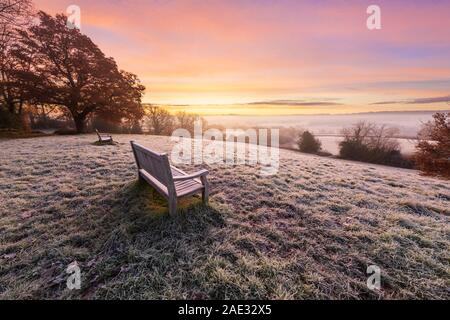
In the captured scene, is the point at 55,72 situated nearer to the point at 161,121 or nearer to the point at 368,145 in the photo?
the point at 161,121

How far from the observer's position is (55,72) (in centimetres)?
1427

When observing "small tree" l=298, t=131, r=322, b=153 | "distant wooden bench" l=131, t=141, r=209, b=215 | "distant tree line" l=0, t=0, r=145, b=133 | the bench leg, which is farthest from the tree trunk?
"small tree" l=298, t=131, r=322, b=153

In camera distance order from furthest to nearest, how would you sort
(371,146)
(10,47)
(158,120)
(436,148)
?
(158,120), (371,146), (10,47), (436,148)

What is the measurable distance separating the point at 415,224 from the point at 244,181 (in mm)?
3261

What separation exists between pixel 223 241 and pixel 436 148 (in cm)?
1012

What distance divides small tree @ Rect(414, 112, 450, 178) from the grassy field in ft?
13.7

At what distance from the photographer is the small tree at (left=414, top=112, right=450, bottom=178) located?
6.97m

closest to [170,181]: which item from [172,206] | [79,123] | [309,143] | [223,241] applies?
[172,206]

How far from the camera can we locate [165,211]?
3.04 m

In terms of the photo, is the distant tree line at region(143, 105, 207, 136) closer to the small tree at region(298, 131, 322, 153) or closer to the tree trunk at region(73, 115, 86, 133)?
the tree trunk at region(73, 115, 86, 133)

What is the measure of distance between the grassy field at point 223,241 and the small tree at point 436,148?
13.7 ft

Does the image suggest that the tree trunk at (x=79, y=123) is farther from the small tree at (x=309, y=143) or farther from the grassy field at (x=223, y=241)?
the small tree at (x=309, y=143)
